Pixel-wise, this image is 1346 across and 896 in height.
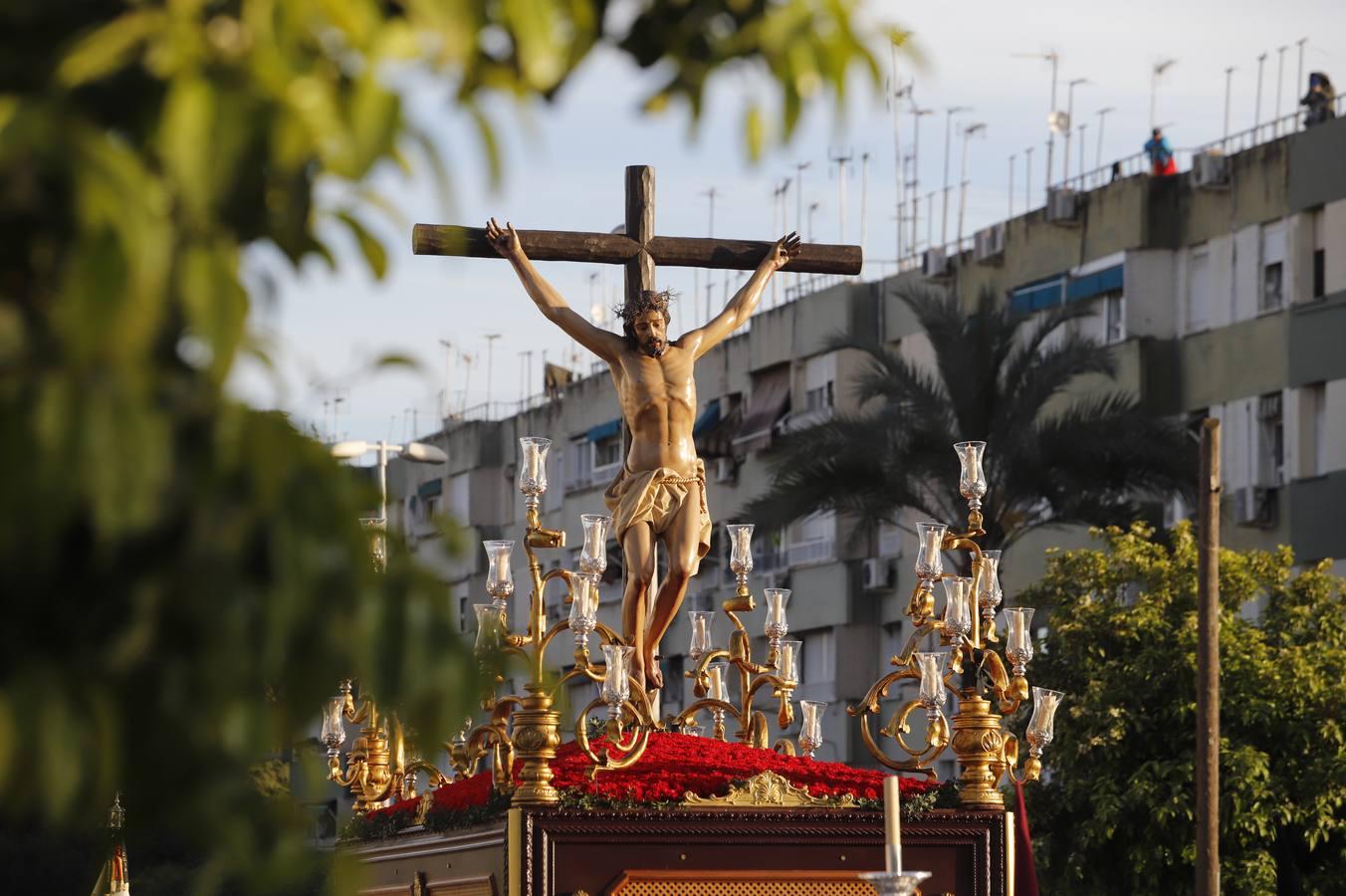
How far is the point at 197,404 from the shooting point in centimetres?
295

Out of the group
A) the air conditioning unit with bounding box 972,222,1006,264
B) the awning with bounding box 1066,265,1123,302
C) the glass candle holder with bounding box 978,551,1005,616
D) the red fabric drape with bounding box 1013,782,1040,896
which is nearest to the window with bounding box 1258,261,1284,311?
the awning with bounding box 1066,265,1123,302

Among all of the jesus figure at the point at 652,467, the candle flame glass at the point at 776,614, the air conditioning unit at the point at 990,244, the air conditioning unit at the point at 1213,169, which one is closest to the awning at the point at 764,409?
the air conditioning unit at the point at 990,244

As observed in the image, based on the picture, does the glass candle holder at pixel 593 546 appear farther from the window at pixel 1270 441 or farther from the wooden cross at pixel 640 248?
the window at pixel 1270 441

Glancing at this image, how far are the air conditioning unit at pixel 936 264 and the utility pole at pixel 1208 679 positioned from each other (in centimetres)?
2096

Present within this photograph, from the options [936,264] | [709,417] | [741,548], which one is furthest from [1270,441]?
[741,548]

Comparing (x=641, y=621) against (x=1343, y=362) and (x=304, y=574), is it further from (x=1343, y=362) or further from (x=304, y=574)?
(x=1343, y=362)

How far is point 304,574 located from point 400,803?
30.8ft

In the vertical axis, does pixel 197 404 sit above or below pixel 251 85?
below

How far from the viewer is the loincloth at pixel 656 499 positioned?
12273 mm

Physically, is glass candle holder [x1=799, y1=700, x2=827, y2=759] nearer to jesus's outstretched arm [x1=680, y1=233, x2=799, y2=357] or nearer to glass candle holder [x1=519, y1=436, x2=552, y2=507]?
jesus's outstretched arm [x1=680, y1=233, x2=799, y2=357]

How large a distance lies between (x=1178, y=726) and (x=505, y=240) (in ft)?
46.7

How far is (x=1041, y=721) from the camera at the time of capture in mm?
11602

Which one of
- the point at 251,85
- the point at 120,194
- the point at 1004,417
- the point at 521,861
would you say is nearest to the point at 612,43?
the point at 251,85

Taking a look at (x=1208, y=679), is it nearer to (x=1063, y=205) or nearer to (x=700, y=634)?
(x=700, y=634)
